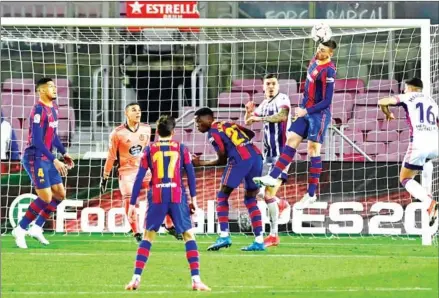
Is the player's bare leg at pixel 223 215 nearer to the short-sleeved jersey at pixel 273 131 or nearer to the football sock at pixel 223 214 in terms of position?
the football sock at pixel 223 214

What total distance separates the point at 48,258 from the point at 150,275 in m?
1.45

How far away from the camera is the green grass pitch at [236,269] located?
10.5 m

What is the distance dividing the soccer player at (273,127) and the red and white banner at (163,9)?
3811 millimetres

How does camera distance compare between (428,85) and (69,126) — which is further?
(69,126)

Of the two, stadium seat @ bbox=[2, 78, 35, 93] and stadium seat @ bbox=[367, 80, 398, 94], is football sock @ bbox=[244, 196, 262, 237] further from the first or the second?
stadium seat @ bbox=[2, 78, 35, 93]

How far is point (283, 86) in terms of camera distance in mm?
16812

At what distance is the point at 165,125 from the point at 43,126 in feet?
11.3

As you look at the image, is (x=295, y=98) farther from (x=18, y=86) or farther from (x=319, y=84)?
(x=319, y=84)

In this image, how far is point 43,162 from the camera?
13.4m

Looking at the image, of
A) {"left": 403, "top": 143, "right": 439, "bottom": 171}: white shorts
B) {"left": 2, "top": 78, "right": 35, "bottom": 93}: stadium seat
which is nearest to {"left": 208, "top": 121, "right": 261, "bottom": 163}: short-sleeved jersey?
{"left": 403, "top": 143, "right": 439, "bottom": 171}: white shorts

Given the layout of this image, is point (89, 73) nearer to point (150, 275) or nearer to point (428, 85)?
point (428, 85)

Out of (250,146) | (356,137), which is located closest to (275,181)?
(250,146)

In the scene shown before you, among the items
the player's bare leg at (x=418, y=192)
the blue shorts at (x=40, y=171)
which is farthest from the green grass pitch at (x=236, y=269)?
the blue shorts at (x=40, y=171)

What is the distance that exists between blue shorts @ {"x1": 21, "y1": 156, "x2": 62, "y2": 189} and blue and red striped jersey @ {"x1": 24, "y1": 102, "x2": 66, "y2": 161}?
0.06m
